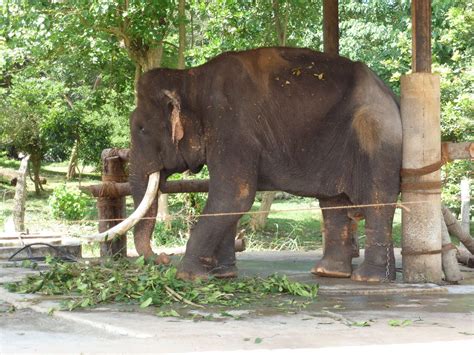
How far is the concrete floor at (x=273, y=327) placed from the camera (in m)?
4.69

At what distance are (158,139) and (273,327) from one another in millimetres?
3116

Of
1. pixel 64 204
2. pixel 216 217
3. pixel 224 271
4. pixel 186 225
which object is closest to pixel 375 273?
Result: pixel 224 271

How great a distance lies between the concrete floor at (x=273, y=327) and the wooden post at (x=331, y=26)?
3.20 meters

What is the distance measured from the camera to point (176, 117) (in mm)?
7863

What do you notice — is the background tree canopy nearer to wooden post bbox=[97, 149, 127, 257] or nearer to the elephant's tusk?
wooden post bbox=[97, 149, 127, 257]

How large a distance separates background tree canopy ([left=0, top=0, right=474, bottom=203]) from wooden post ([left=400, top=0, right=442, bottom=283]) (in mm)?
5650

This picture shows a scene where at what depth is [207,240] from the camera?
7570 millimetres

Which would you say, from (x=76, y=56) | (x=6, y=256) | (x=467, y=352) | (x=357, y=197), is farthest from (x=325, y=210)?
(x=76, y=56)

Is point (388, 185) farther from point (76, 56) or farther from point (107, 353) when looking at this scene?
point (76, 56)

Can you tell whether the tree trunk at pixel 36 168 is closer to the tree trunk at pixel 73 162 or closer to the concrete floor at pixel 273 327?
the tree trunk at pixel 73 162

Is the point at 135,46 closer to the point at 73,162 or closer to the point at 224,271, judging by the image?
the point at 224,271

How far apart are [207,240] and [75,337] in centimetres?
256

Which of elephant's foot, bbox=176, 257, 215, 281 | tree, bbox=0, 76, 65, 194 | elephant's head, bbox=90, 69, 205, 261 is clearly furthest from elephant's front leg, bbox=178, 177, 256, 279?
tree, bbox=0, 76, 65, 194

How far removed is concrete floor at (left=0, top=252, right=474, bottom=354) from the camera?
4.69m
